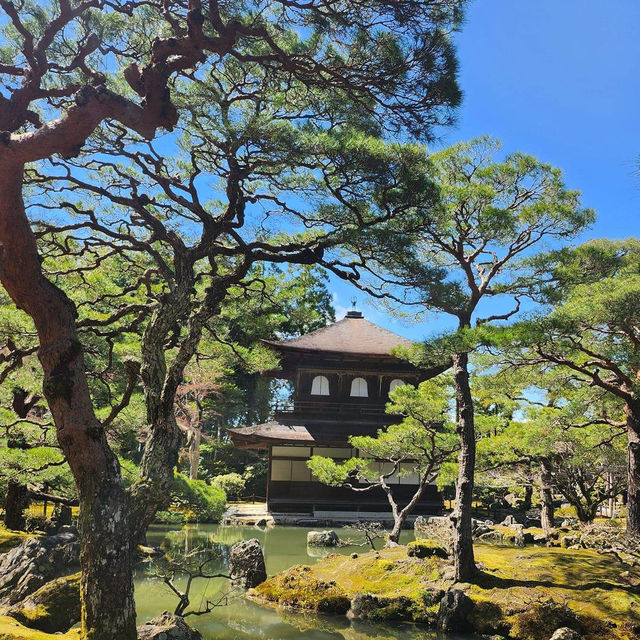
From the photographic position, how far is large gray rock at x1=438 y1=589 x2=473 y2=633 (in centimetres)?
582

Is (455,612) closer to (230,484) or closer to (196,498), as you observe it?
(196,498)

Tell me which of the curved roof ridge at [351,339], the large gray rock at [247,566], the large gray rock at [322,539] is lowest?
the large gray rock at [322,539]

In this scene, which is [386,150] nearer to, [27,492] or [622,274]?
[622,274]

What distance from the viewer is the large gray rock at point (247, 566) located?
745 cm

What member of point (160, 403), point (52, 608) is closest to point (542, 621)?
point (160, 403)

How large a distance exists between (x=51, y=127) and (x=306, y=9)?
2.12 m

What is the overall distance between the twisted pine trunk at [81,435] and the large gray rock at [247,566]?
4.26 m

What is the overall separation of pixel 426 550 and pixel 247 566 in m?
2.67

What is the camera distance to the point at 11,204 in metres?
3.35

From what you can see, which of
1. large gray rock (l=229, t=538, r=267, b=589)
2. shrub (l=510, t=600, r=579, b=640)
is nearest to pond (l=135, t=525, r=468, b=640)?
large gray rock (l=229, t=538, r=267, b=589)

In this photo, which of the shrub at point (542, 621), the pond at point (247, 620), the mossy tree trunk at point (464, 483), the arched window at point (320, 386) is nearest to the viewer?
the shrub at point (542, 621)

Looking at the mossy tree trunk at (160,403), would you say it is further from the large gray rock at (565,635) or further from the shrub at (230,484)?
the shrub at (230,484)

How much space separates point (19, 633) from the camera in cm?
354

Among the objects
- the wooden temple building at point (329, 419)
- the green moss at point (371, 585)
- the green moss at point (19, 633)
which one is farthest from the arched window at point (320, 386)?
the green moss at point (19, 633)
